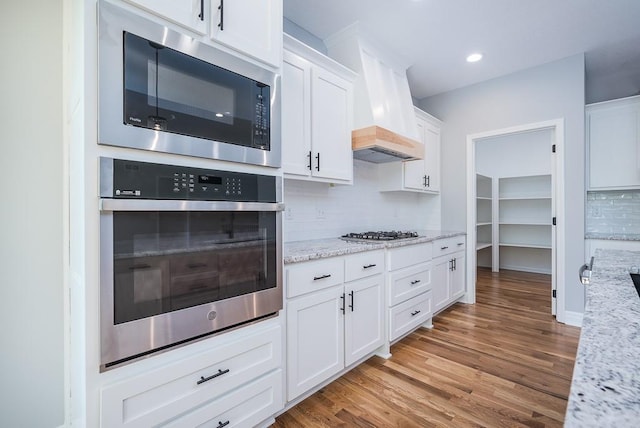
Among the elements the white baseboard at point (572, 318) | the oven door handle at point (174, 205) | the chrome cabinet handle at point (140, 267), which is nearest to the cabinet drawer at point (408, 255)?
the oven door handle at point (174, 205)

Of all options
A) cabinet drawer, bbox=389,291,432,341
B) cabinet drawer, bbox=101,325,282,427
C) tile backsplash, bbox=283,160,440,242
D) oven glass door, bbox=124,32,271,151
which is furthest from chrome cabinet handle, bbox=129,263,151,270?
cabinet drawer, bbox=389,291,432,341

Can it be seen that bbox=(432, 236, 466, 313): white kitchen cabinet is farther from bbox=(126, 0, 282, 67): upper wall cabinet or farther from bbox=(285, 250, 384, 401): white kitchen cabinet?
bbox=(126, 0, 282, 67): upper wall cabinet

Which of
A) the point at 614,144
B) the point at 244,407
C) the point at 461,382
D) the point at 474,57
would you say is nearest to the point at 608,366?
the point at 244,407

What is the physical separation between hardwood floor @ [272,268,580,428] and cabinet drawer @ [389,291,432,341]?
0.52 feet

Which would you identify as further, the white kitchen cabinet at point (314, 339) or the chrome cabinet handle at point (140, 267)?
the white kitchen cabinet at point (314, 339)

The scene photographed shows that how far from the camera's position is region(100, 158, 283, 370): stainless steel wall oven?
3.25 feet

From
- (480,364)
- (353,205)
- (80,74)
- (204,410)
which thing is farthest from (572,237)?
(80,74)

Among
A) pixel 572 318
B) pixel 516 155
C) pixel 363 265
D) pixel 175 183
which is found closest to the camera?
pixel 175 183

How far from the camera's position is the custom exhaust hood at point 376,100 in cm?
247

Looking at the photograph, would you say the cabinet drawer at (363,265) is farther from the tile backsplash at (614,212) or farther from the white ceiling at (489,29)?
the tile backsplash at (614,212)

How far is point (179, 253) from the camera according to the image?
1.15 m

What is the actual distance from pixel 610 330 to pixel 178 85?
147 cm

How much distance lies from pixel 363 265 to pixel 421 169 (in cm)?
192

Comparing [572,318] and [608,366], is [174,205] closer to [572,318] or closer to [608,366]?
[608,366]
